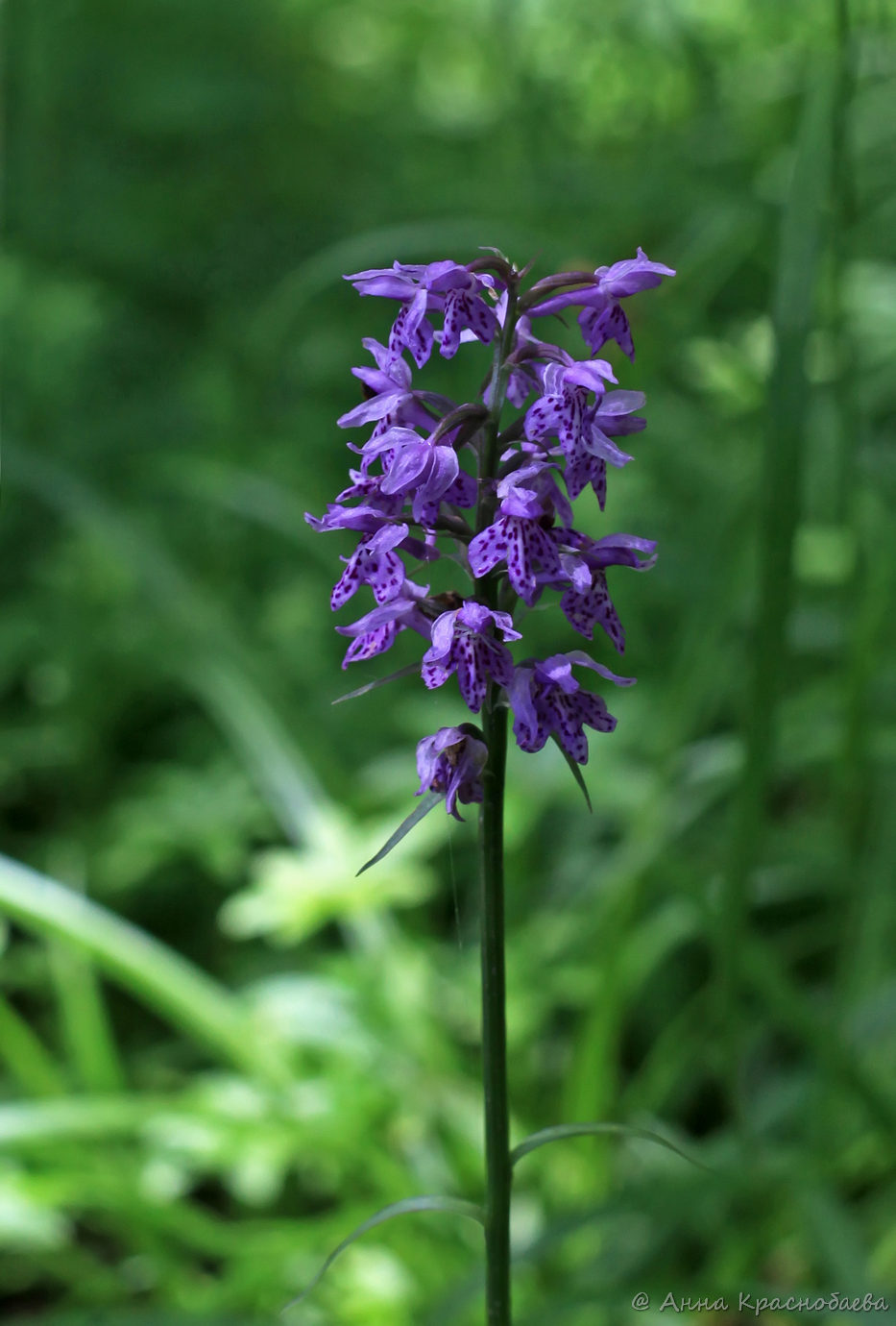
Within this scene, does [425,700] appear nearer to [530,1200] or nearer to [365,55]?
[530,1200]

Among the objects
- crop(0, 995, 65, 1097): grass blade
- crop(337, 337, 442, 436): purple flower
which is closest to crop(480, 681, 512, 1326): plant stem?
crop(337, 337, 442, 436): purple flower

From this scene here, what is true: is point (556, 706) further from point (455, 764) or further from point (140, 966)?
point (140, 966)

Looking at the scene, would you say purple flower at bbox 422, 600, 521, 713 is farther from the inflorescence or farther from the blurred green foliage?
the blurred green foliage

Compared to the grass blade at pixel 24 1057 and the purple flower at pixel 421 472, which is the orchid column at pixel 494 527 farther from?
the grass blade at pixel 24 1057

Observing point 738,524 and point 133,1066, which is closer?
point 738,524

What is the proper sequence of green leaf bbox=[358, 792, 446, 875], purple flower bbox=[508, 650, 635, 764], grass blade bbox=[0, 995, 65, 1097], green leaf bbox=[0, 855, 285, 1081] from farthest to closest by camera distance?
grass blade bbox=[0, 995, 65, 1097]
green leaf bbox=[0, 855, 285, 1081]
purple flower bbox=[508, 650, 635, 764]
green leaf bbox=[358, 792, 446, 875]

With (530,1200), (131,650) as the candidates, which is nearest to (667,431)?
(131,650)
